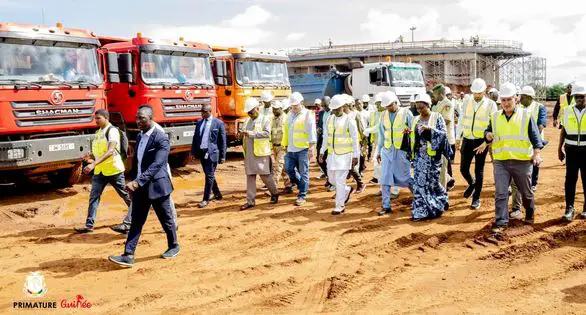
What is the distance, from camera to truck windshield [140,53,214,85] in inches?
486

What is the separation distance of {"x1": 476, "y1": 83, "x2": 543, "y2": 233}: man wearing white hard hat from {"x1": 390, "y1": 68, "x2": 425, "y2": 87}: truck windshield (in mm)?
13847

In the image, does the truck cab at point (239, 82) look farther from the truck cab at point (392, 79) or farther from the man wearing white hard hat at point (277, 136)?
the truck cab at point (392, 79)

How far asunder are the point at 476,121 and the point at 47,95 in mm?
6984

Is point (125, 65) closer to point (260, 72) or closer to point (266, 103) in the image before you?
point (266, 103)

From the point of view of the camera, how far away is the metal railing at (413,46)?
168 ft

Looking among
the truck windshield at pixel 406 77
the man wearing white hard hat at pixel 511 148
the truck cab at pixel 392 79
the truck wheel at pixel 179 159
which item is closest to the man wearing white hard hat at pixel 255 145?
the man wearing white hard hat at pixel 511 148

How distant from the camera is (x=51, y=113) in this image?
10.0m

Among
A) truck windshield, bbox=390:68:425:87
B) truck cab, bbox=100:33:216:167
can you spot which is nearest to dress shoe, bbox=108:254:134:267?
truck cab, bbox=100:33:216:167

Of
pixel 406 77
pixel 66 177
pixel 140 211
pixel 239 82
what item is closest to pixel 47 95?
pixel 66 177

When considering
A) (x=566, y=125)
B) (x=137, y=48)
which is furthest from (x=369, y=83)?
(x=566, y=125)

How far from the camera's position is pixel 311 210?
30.0 ft

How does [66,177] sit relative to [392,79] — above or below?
below

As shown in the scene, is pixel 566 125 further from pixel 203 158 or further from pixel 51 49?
pixel 51 49

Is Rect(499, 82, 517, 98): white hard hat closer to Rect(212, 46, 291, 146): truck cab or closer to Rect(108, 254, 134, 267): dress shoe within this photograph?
Rect(108, 254, 134, 267): dress shoe
